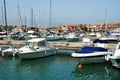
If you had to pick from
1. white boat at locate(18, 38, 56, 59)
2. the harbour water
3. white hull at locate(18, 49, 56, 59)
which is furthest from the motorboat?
white hull at locate(18, 49, 56, 59)

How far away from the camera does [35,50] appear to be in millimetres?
29109

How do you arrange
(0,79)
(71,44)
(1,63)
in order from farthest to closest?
(71,44)
(1,63)
(0,79)

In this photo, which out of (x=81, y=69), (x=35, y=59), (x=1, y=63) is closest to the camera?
(x=81, y=69)

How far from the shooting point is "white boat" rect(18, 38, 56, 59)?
1115 inches

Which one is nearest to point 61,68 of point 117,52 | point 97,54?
point 97,54

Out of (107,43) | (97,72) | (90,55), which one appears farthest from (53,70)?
(107,43)

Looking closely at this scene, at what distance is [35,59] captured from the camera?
96.5ft

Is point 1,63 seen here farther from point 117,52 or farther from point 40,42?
point 117,52

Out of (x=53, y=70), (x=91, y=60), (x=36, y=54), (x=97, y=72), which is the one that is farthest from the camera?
(x=36, y=54)

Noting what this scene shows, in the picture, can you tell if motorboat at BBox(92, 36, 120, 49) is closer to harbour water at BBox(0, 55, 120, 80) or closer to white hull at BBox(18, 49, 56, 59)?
harbour water at BBox(0, 55, 120, 80)

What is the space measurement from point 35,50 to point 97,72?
9.29 metres

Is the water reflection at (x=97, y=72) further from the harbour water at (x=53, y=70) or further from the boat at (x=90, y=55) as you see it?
the boat at (x=90, y=55)

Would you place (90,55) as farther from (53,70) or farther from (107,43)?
(107,43)

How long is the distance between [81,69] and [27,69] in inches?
202
